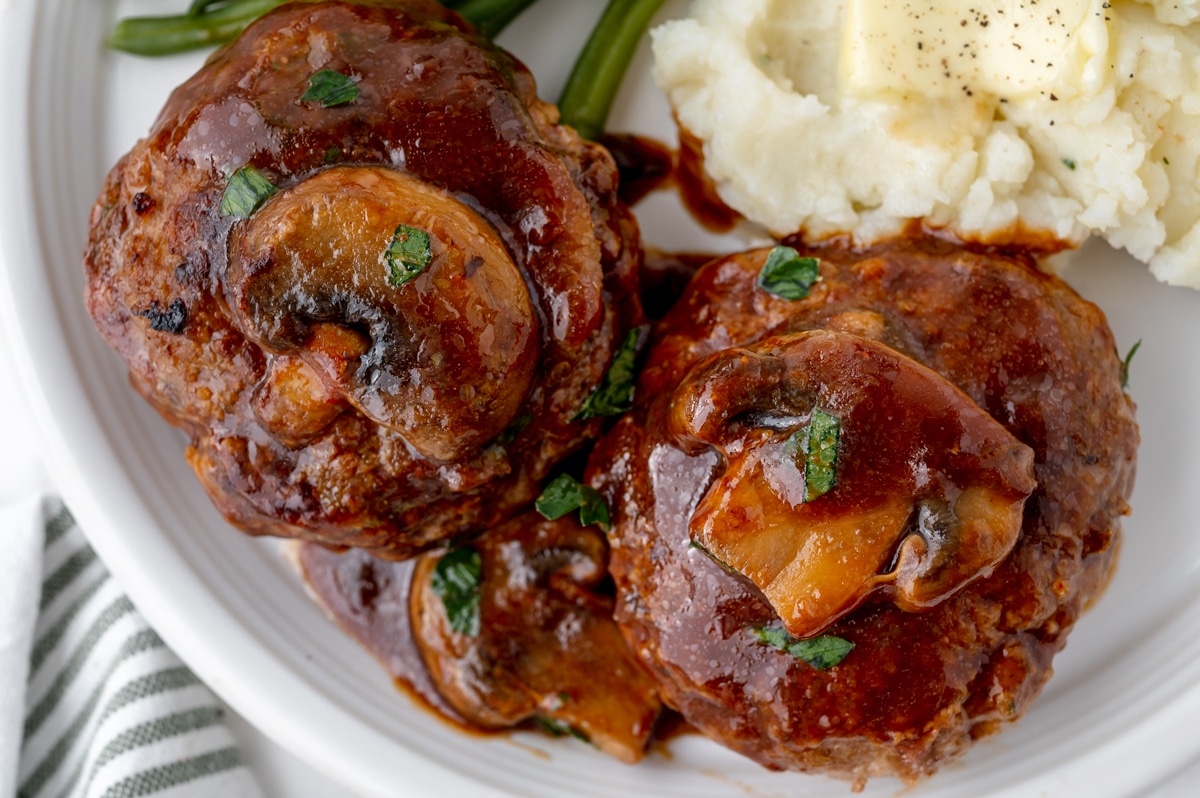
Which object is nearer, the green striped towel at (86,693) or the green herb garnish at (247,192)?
the green herb garnish at (247,192)

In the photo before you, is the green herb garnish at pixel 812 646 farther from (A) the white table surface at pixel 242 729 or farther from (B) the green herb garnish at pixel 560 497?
(A) the white table surface at pixel 242 729

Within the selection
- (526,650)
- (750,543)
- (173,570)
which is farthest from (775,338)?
(173,570)

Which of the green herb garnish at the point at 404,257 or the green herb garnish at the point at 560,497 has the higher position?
the green herb garnish at the point at 404,257

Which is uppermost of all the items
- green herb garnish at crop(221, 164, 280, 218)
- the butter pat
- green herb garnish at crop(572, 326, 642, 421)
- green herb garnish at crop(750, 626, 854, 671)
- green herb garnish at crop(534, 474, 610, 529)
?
the butter pat

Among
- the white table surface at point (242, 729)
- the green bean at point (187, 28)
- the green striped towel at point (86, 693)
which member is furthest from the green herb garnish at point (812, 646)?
A: the green bean at point (187, 28)

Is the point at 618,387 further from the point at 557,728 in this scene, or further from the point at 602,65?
the point at 557,728

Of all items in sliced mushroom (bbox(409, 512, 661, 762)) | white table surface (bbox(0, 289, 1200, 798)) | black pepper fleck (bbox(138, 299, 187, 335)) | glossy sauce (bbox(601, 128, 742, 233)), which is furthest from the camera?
white table surface (bbox(0, 289, 1200, 798))

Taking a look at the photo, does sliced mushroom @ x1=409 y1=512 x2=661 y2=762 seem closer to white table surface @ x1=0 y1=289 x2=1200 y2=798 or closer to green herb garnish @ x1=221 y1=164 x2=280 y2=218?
white table surface @ x1=0 y1=289 x2=1200 y2=798

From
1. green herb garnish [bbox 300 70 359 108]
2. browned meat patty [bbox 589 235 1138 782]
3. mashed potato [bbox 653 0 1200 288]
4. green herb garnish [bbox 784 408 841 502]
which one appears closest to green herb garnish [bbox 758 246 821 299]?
browned meat patty [bbox 589 235 1138 782]
